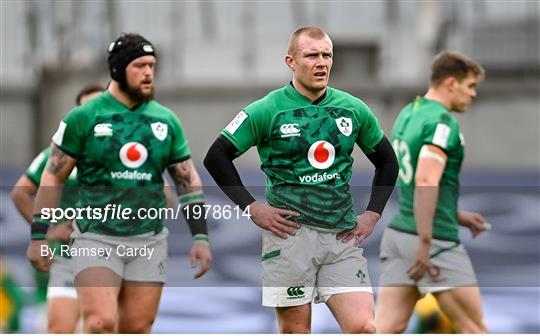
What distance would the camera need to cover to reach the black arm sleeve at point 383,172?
→ 6.22m

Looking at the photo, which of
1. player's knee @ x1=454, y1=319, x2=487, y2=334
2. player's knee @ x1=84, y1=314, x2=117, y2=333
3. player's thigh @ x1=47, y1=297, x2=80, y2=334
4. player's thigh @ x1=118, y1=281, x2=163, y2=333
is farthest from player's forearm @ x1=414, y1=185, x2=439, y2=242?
player's thigh @ x1=47, y1=297, x2=80, y2=334

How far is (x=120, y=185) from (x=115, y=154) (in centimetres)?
17

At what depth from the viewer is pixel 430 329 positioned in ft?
31.2

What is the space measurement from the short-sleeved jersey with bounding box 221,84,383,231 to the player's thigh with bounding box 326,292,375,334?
36 cm

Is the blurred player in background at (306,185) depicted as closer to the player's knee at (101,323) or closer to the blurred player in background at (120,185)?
the blurred player in background at (120,185)

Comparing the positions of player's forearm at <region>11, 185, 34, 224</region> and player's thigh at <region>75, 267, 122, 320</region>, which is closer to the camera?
player's thigh at <region>75, 267, 122, 320</region>

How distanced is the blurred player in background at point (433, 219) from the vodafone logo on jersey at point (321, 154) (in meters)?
1.32

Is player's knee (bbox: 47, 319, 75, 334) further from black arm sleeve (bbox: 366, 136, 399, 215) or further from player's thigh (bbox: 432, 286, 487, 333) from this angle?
black arm sleeve (bbox: 366, 136, 399, 215)

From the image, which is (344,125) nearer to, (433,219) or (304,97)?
(304,97)

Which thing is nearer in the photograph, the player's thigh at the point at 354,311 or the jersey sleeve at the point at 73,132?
the player's thigh at the point at 354,311


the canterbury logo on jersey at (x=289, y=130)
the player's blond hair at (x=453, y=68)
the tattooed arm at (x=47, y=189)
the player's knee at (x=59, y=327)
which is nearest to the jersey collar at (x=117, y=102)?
the tattooed arm at (x=47, y=189)

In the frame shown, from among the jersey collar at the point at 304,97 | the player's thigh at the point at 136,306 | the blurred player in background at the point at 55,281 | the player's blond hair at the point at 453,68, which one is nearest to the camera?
the jersey collar at the point at 304,97

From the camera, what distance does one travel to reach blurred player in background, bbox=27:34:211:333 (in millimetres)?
6590

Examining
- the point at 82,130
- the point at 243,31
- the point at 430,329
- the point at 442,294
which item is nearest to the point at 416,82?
the point at 243,31
